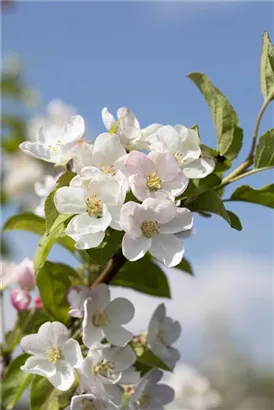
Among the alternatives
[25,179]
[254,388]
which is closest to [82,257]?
[25,179]

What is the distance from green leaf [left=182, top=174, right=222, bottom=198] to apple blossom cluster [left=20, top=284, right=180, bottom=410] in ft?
0.62

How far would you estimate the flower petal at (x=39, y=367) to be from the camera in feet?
3.48

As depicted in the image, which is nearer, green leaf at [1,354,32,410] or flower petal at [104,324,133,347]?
flower petal at [104,324,133,347]

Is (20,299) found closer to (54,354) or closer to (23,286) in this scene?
(23,286)

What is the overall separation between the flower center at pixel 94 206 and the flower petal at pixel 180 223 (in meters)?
0.09

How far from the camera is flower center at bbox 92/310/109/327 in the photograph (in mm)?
1047

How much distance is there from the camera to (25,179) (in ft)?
16.1

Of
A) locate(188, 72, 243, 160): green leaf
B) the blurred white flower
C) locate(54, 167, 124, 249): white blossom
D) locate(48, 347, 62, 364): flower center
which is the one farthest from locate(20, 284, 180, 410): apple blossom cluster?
the blurred white flower

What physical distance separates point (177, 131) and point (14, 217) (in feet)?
1.41

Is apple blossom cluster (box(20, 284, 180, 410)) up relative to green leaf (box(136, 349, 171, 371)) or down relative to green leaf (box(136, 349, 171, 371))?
up

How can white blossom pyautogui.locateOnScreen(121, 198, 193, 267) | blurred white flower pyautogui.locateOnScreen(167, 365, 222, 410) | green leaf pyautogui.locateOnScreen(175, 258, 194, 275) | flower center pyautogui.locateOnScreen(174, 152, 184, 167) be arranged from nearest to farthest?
white blossom pyautogui.locateOnScreen(121, 198, 193, 267) → flower center pyautogui.locateOnScreen(174, 152, 184, 167) → green leaf pyautogui.locateOnScreen(175, 258, 194, 275) → blurred white flower pyautogui.locateOnScreen(167, 365, 222, 410)

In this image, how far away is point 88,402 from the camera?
101cm

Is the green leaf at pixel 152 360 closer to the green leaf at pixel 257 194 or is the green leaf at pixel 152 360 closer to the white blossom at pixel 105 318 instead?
the white blossom at pixel 105 318

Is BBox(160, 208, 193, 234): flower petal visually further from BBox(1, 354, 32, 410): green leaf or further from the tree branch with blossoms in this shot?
BBox(1, 354, 32, 410): green leaf
